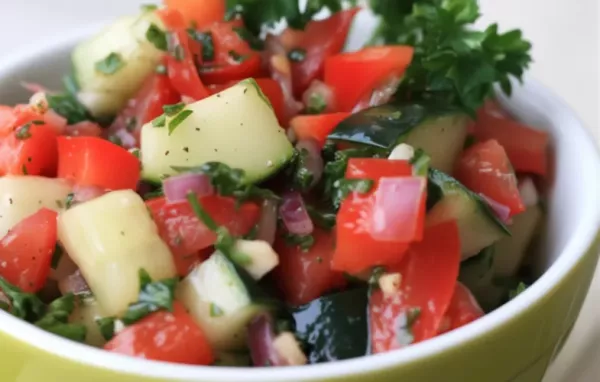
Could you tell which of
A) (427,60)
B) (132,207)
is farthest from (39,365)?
(427,60)

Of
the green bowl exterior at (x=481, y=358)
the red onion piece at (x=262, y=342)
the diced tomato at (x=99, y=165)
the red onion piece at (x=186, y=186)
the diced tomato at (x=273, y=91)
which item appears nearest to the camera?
the green bowl exterior at (x=481, y=358)

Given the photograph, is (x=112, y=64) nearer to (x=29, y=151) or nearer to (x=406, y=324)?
(x=29, y=151)

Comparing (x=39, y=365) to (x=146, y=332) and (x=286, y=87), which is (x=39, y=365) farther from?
(x=286, y=87)

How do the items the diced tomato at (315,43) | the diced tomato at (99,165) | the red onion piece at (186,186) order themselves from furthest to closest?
the diced tomato at (315,43) < the diced tomato at (99,165) < the red onion piece at (186,186)

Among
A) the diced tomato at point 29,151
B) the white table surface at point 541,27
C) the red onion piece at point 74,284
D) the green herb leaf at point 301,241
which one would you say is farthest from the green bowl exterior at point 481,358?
the white table surface at point 541,27

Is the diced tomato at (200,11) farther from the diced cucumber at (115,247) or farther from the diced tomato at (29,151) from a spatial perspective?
the diced cucumber at (115,247)

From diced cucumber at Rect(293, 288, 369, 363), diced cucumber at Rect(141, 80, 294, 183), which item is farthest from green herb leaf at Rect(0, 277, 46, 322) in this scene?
diced cucumber at Rect(293, 288, 369, 363)
